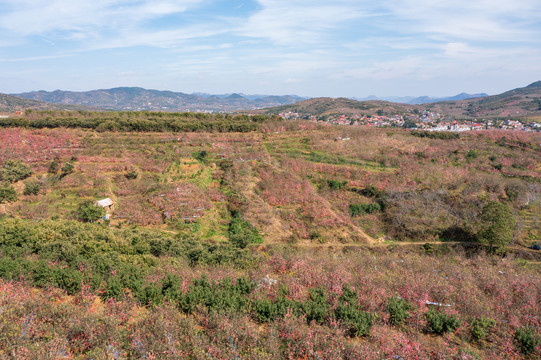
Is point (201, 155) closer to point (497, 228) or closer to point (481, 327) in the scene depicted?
point (497, 228)

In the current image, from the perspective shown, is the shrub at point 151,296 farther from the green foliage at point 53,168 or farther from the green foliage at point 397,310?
the green foliage at point 53,168

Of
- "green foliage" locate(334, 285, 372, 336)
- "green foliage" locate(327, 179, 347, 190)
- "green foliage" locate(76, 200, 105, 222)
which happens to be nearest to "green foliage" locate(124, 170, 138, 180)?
"green foliage" locate(76, 200, 105, 222)

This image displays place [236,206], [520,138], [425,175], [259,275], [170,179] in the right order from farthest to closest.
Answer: [520,138], [425,175], [170,179], [236,206], [259,275]

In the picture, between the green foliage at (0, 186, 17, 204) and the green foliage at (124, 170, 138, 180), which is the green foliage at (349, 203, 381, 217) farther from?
the green foliage at (0, 186, 17, 204)

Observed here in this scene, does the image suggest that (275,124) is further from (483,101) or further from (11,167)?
(483,101)

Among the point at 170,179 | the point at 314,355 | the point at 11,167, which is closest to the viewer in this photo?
the point at 314,355

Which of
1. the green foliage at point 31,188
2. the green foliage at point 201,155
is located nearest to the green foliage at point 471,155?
the green foliage at point 201,155

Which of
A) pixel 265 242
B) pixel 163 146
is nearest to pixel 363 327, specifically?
pixel 265 242

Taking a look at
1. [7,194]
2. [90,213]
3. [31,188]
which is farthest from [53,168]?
[90,213]
